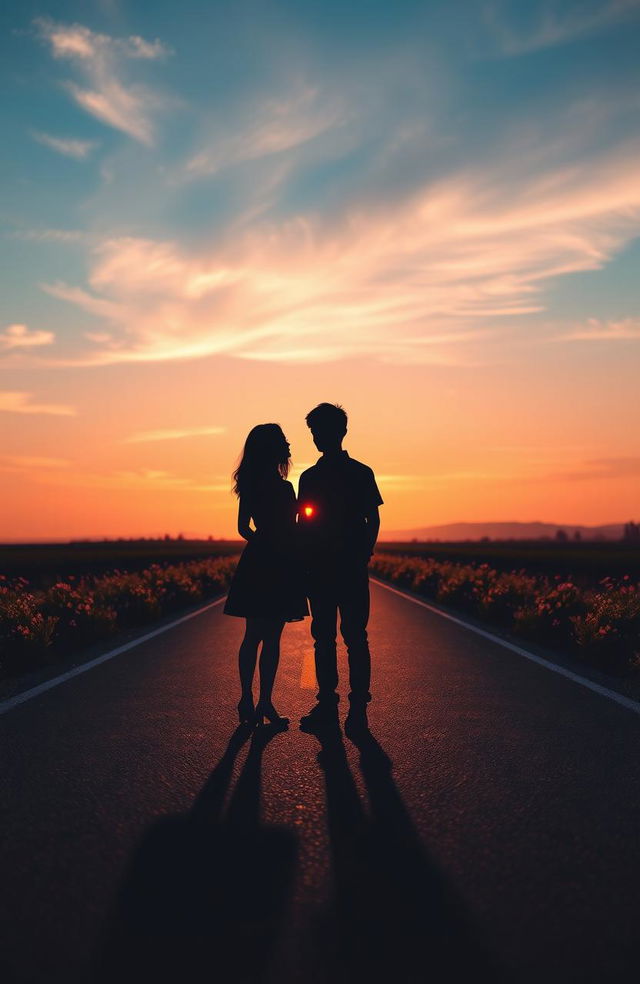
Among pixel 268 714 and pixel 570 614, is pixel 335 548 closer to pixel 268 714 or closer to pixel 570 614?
pixel 268 714

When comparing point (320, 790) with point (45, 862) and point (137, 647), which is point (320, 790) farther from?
point (137, 647)

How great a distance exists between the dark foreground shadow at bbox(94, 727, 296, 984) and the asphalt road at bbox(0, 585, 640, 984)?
10 millimetres

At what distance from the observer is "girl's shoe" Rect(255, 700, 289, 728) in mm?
6469

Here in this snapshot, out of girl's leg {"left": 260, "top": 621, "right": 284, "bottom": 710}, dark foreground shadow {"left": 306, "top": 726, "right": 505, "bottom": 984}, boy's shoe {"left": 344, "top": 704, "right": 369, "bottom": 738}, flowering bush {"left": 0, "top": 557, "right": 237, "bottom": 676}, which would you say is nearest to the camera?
dark foreground shadow {"left": 306, "top": 726, "right": 505, "bottom": 984}

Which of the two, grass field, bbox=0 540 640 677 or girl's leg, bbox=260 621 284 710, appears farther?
grass field, bbox=0 540 640 677

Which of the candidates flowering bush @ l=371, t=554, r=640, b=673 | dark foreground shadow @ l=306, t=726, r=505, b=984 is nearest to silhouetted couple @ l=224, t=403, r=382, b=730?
dark foreground shadow @ l=306, t=726, r=505, b=984

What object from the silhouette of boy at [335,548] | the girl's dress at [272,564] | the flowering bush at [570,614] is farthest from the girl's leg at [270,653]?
the flowering bush at [570,614]

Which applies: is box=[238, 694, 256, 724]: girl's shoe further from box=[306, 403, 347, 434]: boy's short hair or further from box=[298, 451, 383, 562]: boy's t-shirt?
box=[306, 403, 347, 434]: boy's short hair

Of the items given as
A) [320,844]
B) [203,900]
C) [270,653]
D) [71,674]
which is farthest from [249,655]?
[71,674]

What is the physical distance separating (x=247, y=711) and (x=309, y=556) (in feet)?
4.24

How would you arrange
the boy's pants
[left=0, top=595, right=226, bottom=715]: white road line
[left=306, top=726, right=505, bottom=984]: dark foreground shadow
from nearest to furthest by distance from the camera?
1. [left=306, top=726, right=505, bottom=984]: dark foreground shadow
2. the boy's pants
3. [left=0, top=595, right=226, bottom=715]: white road line

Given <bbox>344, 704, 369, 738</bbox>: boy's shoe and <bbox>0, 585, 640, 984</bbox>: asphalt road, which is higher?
<bbox>344, 704, 369, 738</bbox>: boy's shoe

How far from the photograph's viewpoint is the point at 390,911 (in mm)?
3268

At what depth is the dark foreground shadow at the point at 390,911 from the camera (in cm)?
284
